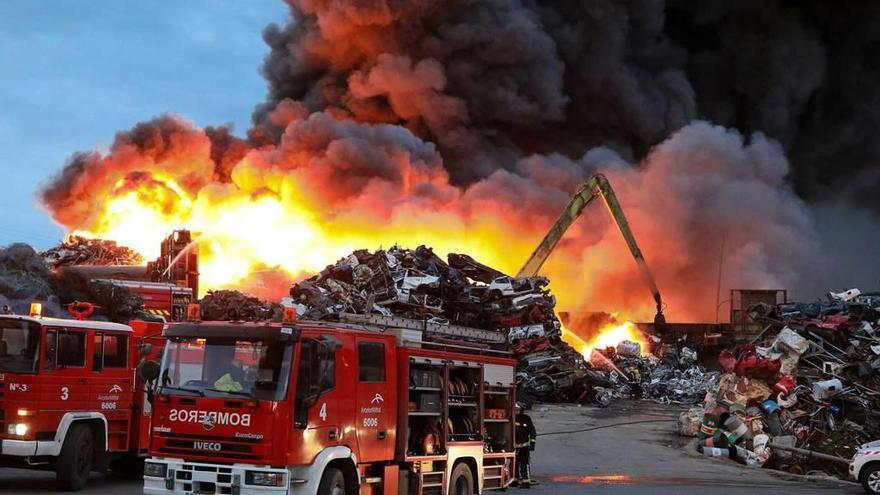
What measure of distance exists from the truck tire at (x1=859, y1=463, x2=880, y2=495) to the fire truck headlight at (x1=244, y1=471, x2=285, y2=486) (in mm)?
11241

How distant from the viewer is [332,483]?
9984 millimetres

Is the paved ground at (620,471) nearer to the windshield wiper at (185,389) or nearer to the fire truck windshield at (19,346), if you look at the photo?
the fire truck windshield at (19,346)

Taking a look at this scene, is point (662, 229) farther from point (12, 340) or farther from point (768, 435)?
point (12, 340)

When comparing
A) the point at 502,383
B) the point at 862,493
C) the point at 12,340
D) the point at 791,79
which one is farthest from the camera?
the point at 791,79

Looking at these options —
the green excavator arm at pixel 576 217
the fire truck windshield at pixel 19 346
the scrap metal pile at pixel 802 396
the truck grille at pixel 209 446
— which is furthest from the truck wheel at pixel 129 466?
the green excavator arm at pixel 576 217

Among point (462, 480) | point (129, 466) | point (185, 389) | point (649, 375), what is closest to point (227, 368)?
point (185, 389)

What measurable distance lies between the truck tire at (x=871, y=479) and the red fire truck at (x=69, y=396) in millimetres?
11624

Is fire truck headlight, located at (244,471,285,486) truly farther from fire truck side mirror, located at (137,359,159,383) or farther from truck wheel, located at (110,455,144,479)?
truck wheel, located at (110,455,144,479)

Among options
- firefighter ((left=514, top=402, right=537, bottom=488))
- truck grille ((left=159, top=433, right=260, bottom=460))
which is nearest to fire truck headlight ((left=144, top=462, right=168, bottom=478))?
truck grille ((left=159, top=433, right=260, bottom=460))

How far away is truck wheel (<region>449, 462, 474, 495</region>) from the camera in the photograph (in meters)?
12.3

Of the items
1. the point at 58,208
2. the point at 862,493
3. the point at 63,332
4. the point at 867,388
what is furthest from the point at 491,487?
the point at 58,208

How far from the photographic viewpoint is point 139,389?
1408 centimetres

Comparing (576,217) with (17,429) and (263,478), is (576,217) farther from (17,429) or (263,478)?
(263,478)

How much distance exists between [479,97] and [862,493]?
127ft
